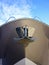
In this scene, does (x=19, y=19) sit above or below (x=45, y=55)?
above

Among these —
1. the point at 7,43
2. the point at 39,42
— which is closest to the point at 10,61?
the point at 7,43

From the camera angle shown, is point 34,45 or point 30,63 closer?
point 30,63

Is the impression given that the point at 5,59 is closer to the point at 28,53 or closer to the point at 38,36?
the point at 28,53

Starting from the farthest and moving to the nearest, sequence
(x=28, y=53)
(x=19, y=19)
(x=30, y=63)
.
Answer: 1. (x=19, y=19)
2. (x=28, y=53)
3. (x=30, y=63)

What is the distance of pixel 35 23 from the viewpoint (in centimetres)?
400

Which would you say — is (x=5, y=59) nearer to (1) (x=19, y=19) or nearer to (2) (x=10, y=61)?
(2) (x=10, y=61)

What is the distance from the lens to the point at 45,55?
12.7 feet

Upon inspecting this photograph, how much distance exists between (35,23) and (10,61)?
0.97m

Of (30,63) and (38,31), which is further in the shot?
(38,31)

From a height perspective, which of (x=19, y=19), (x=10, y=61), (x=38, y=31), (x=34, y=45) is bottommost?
(x=10, y=61)

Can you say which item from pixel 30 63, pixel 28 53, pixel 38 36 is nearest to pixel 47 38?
pixel 38 36

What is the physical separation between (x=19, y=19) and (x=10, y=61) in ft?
3.03

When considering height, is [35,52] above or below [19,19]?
below

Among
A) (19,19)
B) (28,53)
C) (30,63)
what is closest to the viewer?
(30,63)
